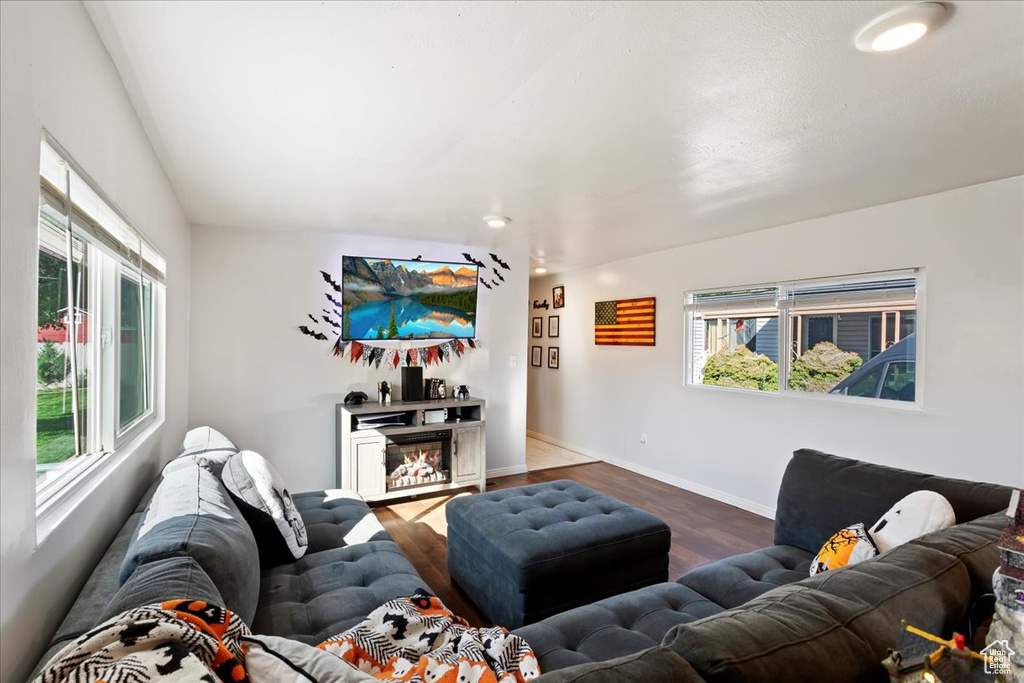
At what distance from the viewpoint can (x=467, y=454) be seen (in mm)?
4230

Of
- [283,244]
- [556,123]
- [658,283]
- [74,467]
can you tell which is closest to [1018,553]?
[556,123]

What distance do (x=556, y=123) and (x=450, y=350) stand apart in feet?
9.79

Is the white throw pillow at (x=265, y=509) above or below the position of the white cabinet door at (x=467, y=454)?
above

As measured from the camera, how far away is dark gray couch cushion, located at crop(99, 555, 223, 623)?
0.98 meters

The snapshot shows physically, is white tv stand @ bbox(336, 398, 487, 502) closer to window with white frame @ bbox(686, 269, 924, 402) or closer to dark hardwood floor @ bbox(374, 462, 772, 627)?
dark hardwood floor @ bbox(374, 462, 772, 627)

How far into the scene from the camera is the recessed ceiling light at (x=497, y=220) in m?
3.42

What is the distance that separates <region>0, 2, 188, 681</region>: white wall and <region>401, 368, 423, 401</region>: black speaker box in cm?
266

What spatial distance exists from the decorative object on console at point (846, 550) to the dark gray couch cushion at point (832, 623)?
0.41 metres

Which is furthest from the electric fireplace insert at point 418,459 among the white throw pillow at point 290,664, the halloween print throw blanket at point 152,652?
the halloween print throw blanket at point 152,652

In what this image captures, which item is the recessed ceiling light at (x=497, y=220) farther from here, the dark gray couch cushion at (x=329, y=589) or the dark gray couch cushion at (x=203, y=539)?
the dark gray couch cushion at (x=203, y=539)

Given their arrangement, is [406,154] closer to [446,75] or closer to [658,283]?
[446,75]

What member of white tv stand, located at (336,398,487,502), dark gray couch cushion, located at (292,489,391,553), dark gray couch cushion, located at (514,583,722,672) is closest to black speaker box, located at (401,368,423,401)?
white tv stand, located at (336,398,487,502)

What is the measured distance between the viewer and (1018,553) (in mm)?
897

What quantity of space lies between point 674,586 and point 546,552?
0.55 meters
